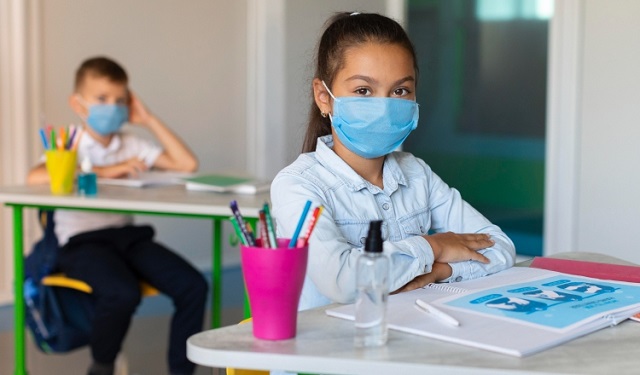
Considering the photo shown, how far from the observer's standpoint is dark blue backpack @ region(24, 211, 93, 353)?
289 centimetres

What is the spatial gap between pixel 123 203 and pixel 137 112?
88 centimetres

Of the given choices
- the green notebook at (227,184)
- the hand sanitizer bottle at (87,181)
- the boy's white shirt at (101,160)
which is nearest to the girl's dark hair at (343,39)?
the green notebook at (227,184)

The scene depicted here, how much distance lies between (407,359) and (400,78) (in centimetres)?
72

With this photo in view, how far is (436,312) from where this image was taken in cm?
136

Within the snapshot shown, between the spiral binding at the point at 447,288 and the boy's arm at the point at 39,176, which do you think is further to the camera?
the boy's arm at the point at 39,176

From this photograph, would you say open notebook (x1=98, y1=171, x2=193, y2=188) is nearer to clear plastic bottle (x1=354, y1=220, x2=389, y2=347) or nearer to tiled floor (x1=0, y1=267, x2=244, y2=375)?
tiled floor (x1=0, y1=267, x2=244, y2=375)

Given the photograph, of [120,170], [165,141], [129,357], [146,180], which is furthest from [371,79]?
[129,357]

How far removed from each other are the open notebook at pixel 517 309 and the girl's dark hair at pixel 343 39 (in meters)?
0.49

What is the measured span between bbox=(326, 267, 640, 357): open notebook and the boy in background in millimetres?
1592

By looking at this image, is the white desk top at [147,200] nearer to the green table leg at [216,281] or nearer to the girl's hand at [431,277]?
the green table leg at [216,281]

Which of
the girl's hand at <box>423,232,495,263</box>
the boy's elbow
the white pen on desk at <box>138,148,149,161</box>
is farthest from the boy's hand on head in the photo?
the girl's hand at <box>423,232,495,263</box>

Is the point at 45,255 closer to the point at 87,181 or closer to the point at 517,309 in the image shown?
the point at 87,181

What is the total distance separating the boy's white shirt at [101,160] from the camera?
322cm

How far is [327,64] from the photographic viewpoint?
188 centimetres
